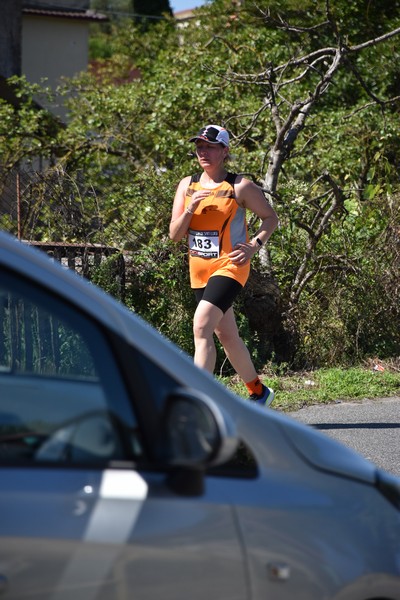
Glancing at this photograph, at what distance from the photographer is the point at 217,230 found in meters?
6.52

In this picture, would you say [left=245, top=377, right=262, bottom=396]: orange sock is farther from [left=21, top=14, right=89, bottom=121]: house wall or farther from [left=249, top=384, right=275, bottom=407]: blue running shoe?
[left=21, top=14, right=89, bottom=121]: house wall

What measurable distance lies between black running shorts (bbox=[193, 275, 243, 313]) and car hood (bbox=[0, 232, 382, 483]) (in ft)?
11.9

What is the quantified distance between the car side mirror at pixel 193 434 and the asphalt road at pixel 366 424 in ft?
12.5

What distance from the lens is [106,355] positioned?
2.46 meters

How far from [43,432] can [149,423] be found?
11.3 inches

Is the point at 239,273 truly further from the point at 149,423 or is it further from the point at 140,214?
the point at 149,423

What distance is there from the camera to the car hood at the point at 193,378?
2418 millimetres

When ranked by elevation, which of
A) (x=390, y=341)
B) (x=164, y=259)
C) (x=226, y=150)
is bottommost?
(x=390, y=341)

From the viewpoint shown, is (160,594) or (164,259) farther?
(164,259)

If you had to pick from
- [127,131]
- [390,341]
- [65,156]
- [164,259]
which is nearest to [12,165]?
[65,156]

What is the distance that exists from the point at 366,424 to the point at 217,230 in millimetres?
1902

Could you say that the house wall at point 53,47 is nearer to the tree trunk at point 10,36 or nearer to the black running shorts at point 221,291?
the tree trunk at point 10,36

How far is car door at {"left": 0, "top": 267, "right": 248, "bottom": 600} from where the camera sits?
7.27 feet

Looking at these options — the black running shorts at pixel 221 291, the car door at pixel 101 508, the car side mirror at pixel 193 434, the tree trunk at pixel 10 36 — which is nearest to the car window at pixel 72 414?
the car door at pixel 101 508
